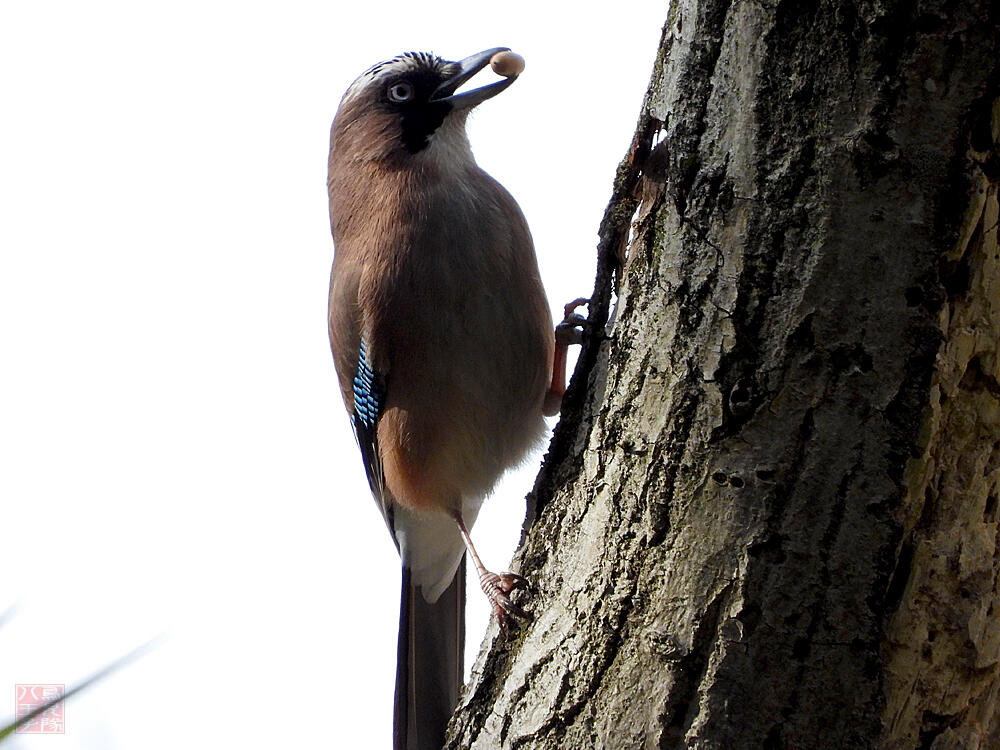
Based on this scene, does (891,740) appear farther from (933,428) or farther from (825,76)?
(825,76)

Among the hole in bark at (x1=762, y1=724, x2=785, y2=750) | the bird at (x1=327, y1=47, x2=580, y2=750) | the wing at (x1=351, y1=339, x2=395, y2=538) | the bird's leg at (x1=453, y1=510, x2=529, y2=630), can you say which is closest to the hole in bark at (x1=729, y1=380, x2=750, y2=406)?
the hole in bark at (x1=762, y1=724, x2=785, y2=750)

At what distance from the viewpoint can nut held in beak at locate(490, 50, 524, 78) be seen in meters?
4.30

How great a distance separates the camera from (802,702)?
6.89 feet

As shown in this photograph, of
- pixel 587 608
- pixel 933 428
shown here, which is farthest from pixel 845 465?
pixel 587 608

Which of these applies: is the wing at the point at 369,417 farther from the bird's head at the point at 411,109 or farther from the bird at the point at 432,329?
the bird's head at the point at 411,109

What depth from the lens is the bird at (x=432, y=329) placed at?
3928 millimetres

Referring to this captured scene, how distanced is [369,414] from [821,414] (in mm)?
2680

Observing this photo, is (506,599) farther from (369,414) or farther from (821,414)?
(369,414)

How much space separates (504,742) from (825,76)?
1634 millimetres

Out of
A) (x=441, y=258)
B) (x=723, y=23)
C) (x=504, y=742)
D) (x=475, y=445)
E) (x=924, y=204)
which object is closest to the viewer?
(x=924, y=204)

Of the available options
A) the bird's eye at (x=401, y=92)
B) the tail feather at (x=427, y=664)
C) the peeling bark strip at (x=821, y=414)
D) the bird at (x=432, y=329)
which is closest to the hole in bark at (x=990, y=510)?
the peeling bark strip at (x=821, y=414)

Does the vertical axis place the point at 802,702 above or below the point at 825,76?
below

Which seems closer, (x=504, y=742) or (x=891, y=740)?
(x=891, y=740)

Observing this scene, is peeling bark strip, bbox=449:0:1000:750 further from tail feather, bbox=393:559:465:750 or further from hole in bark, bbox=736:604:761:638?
tail feather, bbox=393:559:465:750
